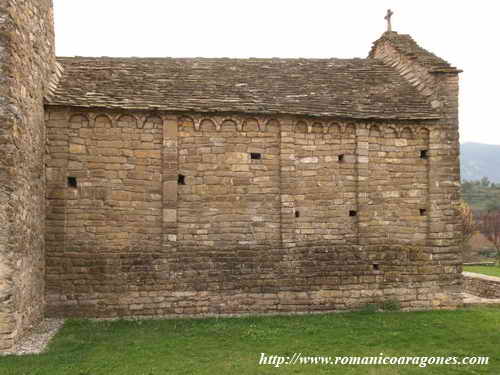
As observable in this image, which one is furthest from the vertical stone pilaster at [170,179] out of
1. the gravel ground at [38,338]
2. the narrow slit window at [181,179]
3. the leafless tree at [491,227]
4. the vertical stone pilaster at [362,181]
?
the leafless tree at [491,227]

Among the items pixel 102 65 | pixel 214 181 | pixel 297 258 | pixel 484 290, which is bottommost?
pixel 484 290

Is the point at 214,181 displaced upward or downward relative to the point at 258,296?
upward

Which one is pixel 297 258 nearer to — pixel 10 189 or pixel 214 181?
pixel 214 181

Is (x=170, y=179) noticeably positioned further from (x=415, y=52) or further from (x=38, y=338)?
(x=415, y=52)

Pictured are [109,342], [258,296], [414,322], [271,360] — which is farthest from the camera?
[258,296]

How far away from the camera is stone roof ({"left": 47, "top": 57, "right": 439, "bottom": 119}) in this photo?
11.3 m

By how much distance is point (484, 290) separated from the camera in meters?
16.1

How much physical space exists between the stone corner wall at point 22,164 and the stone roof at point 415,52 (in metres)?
10.2

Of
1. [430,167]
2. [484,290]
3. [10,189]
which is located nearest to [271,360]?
[10,189]

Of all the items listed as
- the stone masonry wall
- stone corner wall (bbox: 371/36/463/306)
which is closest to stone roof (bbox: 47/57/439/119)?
the stone masonry wall

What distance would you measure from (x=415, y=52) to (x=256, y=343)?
9782 mm

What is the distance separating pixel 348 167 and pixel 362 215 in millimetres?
1360

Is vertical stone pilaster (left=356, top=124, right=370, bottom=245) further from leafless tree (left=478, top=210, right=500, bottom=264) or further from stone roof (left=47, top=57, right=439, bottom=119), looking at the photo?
leafless tree (left=478, top=210, right=500, bottom=264)

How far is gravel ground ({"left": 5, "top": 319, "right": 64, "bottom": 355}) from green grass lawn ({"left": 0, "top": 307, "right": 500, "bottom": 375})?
0.22 metres
